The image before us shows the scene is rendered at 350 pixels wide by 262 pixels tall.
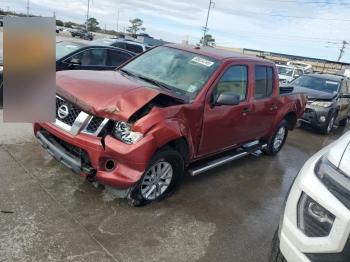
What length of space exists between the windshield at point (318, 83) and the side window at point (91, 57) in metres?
6.53

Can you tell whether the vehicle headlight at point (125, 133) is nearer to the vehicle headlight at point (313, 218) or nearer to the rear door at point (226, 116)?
the rear door at point (226, 116)

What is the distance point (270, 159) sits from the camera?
686 cm

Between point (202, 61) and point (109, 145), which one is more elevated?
point (202, 61)

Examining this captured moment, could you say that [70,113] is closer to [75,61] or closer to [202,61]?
[202,61]

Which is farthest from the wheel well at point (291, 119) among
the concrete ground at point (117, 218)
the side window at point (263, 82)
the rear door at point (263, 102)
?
the concrete ground at point (117, 218)

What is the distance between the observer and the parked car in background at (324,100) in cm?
1023

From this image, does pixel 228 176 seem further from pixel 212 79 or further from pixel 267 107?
pixel 212 79

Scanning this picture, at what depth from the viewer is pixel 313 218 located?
2.08m

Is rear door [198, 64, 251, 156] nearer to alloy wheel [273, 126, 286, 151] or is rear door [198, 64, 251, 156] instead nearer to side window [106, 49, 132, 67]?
alloy wheel [273, 126, 286, 151]

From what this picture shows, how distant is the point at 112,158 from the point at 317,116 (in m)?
8.18

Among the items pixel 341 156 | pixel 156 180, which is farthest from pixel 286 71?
pixel 341 156

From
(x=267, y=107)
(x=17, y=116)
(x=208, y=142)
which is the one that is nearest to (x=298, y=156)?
(x=267, y=107)

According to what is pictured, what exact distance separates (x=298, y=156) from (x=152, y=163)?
15.6 ft

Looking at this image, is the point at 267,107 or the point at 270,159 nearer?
the point at 267,107
